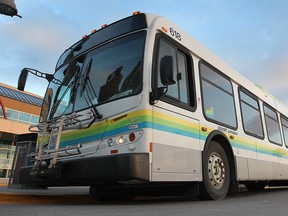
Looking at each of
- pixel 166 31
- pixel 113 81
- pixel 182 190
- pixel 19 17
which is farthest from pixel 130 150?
pixel 19 17

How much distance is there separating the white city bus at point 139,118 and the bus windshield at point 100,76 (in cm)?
2

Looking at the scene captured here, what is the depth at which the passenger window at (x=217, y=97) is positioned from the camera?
237 inches

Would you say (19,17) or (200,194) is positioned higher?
(19,17)

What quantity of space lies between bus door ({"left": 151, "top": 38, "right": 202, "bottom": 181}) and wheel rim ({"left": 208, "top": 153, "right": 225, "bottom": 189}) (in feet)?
1.56

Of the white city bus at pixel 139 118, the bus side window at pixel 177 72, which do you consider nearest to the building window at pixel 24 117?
the white city bus at pixel 139 118

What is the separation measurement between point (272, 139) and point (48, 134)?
6.34 m

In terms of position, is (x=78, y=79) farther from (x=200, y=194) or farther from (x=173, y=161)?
(x=200, y=194)

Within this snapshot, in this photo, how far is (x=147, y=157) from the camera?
4301 mm

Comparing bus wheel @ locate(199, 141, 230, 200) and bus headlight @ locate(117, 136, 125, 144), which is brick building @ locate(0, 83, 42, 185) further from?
bus headlight @ locate(117, 136, 125, 144)

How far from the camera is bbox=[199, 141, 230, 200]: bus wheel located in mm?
5402

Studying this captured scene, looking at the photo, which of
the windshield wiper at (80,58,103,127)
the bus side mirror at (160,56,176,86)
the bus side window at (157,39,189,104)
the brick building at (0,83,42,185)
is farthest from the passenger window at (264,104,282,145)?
the brick building at (0,83,42,185)

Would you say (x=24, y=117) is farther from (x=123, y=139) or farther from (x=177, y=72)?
(x=123, y=139)

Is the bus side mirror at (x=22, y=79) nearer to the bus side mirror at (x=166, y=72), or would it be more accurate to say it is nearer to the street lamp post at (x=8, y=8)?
the bus side mirror at (x=166, y=72)

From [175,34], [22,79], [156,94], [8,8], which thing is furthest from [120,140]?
[8,8]
